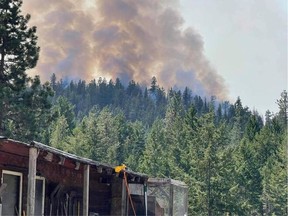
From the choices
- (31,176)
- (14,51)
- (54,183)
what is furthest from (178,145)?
(31,176)

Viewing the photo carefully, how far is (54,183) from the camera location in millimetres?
12797

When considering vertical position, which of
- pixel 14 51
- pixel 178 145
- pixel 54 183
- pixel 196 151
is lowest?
pixel 54 183

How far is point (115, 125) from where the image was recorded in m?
76.1

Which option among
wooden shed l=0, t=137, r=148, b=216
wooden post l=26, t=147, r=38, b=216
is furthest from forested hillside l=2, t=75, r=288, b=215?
wooden post l=26, t=147, r=38, b=216

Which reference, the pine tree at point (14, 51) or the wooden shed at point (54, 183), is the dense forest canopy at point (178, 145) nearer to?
the pine tree at point (14, 51)

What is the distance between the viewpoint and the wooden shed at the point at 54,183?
32.9 ft

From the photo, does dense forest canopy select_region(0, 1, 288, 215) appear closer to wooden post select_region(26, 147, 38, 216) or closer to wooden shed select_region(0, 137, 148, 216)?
wooden shed select_region(0, 137, 148, 216)

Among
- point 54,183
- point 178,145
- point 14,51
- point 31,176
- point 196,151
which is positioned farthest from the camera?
point 178,145

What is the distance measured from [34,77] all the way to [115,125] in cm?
4938

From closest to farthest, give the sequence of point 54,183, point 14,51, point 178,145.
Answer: point 54,183
point 14,51
point 178,145

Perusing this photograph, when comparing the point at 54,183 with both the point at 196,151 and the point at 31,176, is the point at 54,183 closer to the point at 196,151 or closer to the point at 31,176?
the point at 31,176

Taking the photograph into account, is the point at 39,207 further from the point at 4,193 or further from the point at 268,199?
the point at 268,199

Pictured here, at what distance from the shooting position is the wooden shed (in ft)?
32.9

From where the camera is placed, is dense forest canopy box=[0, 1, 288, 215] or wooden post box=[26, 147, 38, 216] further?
dense forest canopy box=[0, 1, 288, 215]
